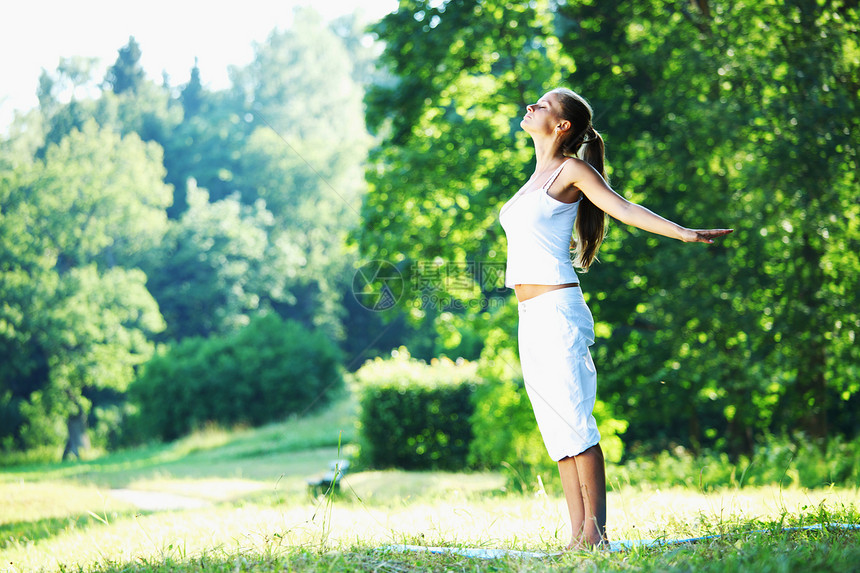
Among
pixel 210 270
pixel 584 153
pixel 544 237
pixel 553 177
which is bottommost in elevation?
pixel 544 237

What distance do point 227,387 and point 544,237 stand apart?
75.2 ft

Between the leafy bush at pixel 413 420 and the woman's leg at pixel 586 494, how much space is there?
10.8 metres

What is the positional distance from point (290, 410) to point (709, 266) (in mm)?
18969

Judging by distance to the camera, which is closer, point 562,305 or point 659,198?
point 562,305

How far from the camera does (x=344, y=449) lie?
1636cm

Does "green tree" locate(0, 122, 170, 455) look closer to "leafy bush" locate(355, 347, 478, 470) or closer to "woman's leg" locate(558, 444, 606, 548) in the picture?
"leafy bush" locate(355, 347, 478, 470)

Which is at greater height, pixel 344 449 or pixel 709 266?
pixel 709 266

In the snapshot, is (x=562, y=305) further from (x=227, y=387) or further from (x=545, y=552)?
(x=227, y=387)

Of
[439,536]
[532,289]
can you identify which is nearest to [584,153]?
[532,289]

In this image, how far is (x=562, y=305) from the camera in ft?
9.50

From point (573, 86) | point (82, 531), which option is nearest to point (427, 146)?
point (573, 86)

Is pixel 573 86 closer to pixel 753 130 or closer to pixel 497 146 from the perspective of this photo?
pixel 497 146

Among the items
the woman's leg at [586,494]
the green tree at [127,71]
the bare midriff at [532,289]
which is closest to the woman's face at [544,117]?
the bare midriff at [532,289]

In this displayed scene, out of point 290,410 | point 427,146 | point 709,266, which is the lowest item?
point 290,410
